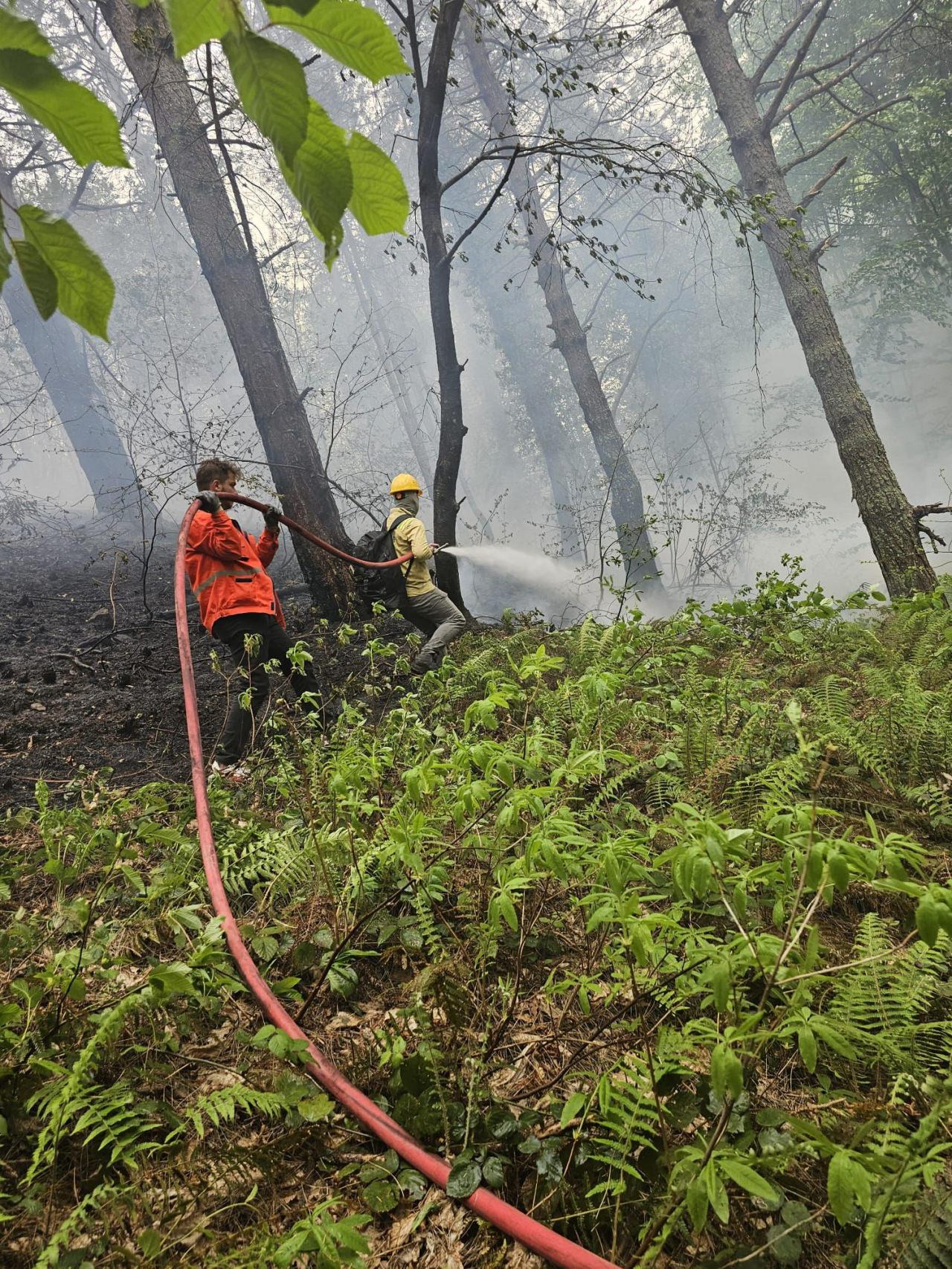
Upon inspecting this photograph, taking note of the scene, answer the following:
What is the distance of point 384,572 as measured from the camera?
6.61m

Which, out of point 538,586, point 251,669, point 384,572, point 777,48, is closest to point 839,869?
point 251,669

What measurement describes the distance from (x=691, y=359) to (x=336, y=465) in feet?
64.7

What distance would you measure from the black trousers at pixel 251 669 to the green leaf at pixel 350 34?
168 inches

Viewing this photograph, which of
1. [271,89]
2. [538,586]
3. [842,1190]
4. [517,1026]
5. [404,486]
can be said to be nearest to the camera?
[271,89]

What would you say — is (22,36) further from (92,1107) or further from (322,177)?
(92,1107)

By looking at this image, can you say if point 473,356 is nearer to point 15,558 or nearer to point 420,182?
point 15,558

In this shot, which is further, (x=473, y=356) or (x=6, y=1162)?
(x=473, y=356)

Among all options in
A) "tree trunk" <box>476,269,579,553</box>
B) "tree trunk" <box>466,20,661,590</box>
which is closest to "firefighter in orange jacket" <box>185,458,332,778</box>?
"tree trunk" <box>466,20,661,590</box>

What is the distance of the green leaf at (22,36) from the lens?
0.76 m

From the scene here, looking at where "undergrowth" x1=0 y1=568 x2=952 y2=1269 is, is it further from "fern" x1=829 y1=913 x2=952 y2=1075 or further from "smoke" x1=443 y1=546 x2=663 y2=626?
"smoke" x1=443 y1=546 x2=663 y2=626

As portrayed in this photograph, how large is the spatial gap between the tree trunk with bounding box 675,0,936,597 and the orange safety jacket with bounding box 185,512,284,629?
5.20 metres

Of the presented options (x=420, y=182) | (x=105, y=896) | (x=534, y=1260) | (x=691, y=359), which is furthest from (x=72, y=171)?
(x=691, y=359)

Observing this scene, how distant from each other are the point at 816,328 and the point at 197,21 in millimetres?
8842

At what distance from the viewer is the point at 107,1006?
2.12 m
